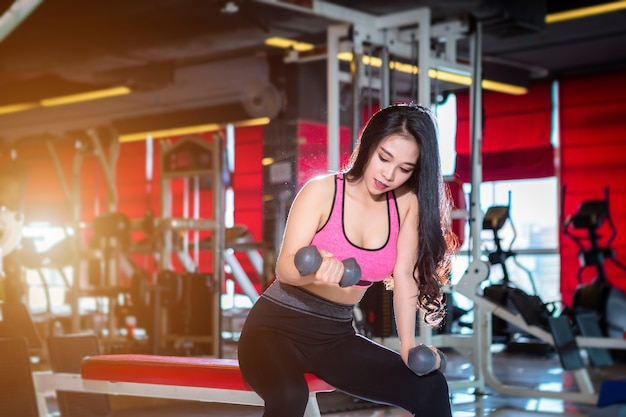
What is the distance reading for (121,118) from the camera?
11961 millimetres

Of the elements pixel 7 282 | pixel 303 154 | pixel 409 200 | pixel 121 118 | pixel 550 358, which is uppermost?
pixel 121 118

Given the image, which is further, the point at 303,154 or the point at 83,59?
the point at 83,59

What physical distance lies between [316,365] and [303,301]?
6.1 inches

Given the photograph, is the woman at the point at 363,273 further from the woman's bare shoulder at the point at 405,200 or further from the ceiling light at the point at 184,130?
the ceiling light at the point at 184,130

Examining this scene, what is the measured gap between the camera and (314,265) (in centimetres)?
167

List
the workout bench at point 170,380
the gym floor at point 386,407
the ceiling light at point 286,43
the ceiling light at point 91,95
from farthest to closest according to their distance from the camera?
1. the ceiling light at point 91,95
2. the ceiling light at point 286,43
3. the gym floor at point 386,407
4. the workout bench at point 170,380

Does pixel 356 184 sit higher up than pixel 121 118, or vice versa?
pixel 121 118

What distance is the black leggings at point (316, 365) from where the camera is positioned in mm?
1880

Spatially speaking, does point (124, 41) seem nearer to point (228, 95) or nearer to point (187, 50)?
point (187, 50)

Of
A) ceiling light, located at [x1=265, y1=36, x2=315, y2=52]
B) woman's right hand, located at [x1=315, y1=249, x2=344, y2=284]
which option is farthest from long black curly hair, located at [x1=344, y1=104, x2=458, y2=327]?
ceiling light, located at [x1=265, y1=36, x2=315, y2=52]

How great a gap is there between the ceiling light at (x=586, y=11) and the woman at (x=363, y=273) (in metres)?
5.22

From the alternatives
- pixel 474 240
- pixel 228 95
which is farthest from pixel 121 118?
pixel 474 240

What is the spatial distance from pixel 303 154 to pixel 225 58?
2.34 meters

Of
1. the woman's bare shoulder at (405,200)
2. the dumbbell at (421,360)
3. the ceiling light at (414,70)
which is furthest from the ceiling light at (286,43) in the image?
the dumbbell at (421,360)
